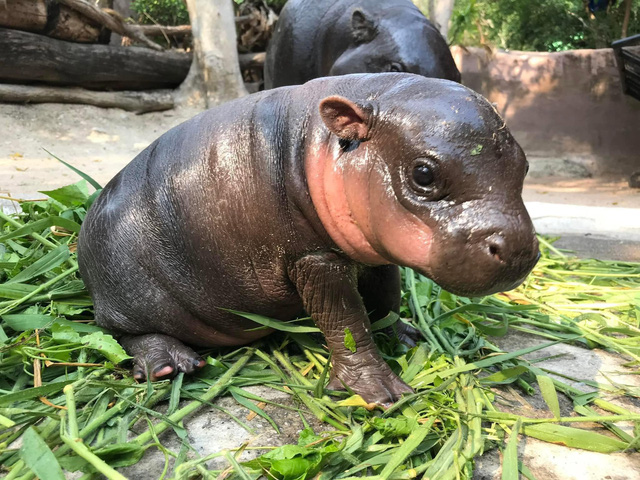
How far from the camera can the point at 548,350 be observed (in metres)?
2.19

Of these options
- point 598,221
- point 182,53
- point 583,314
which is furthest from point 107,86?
point 583,314

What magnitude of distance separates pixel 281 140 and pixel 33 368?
Answer: 1104mm

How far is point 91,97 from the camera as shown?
739 centimetres

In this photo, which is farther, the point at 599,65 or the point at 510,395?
the point at 599,65

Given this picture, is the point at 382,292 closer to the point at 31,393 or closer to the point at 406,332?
the point at 406,332

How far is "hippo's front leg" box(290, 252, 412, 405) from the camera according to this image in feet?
5.58

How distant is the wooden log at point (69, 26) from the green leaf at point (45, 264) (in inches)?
221

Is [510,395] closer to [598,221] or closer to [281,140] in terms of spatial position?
[281,140]

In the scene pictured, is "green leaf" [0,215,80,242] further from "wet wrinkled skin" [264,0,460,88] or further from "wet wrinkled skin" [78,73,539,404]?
"wet wrinkled skin" [264,0,460,88]

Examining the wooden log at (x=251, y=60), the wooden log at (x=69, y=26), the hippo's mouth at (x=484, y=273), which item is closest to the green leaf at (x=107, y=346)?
the hippo's mouth at (x=484, y=273)

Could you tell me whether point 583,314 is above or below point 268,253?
below

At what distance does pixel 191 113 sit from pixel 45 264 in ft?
20.2

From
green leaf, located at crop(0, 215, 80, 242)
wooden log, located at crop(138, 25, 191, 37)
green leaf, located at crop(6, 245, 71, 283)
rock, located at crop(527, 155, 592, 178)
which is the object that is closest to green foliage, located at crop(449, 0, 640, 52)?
rock, located at crop(527, 155, 592, 178)

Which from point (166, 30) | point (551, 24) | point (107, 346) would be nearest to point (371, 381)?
point (107, 346)
